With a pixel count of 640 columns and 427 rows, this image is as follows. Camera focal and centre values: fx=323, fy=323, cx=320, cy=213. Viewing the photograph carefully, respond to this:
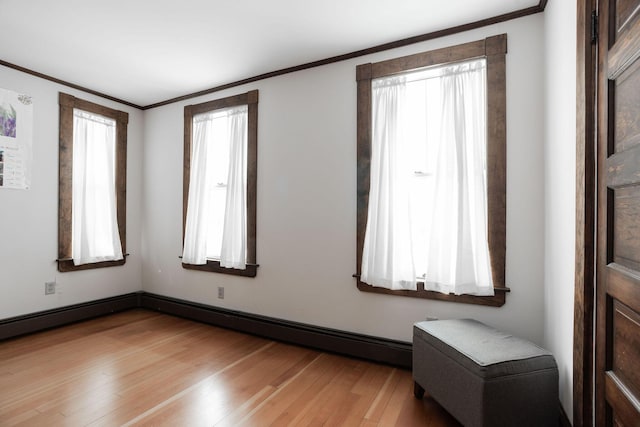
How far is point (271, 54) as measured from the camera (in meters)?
2.98

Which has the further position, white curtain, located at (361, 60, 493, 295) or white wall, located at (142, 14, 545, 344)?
white curtain, located at (361, 60, 493, 295)

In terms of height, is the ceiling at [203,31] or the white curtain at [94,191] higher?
the ceiling at [203,31]

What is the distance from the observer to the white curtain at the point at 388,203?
8.54ft

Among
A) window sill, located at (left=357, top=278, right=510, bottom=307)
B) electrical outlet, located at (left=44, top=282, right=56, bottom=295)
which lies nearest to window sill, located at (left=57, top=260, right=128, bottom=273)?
electrical outlet, located at (left=44, top=282, right=56, bottom=295)

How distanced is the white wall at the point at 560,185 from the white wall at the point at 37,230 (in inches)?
180

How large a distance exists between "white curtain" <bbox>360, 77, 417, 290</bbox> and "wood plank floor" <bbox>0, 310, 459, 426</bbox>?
788 millimetres

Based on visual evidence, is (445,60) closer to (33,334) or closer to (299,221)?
(299,221)

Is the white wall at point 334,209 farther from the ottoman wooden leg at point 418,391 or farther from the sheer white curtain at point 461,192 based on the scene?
the ottoman wooden leg at point 418,391

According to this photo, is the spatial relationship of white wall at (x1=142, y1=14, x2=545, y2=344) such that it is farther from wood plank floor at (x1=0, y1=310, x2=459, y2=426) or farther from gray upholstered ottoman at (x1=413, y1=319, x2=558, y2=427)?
gray upholstered ottoman at (x1=413, y1=319, x2=558, y2=427)

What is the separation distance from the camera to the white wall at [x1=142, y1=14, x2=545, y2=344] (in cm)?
227

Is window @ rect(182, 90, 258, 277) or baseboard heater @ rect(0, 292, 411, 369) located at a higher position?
window @ rect(182, 90, 258, 277)

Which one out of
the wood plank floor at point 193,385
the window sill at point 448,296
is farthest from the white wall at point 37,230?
the window sill at point 448,296

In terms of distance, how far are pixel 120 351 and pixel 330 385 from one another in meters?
1.98

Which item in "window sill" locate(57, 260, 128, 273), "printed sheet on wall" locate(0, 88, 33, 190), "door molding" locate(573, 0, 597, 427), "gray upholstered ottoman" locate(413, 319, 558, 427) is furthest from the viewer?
"window sill" locate(57, 260, 128, 273)
